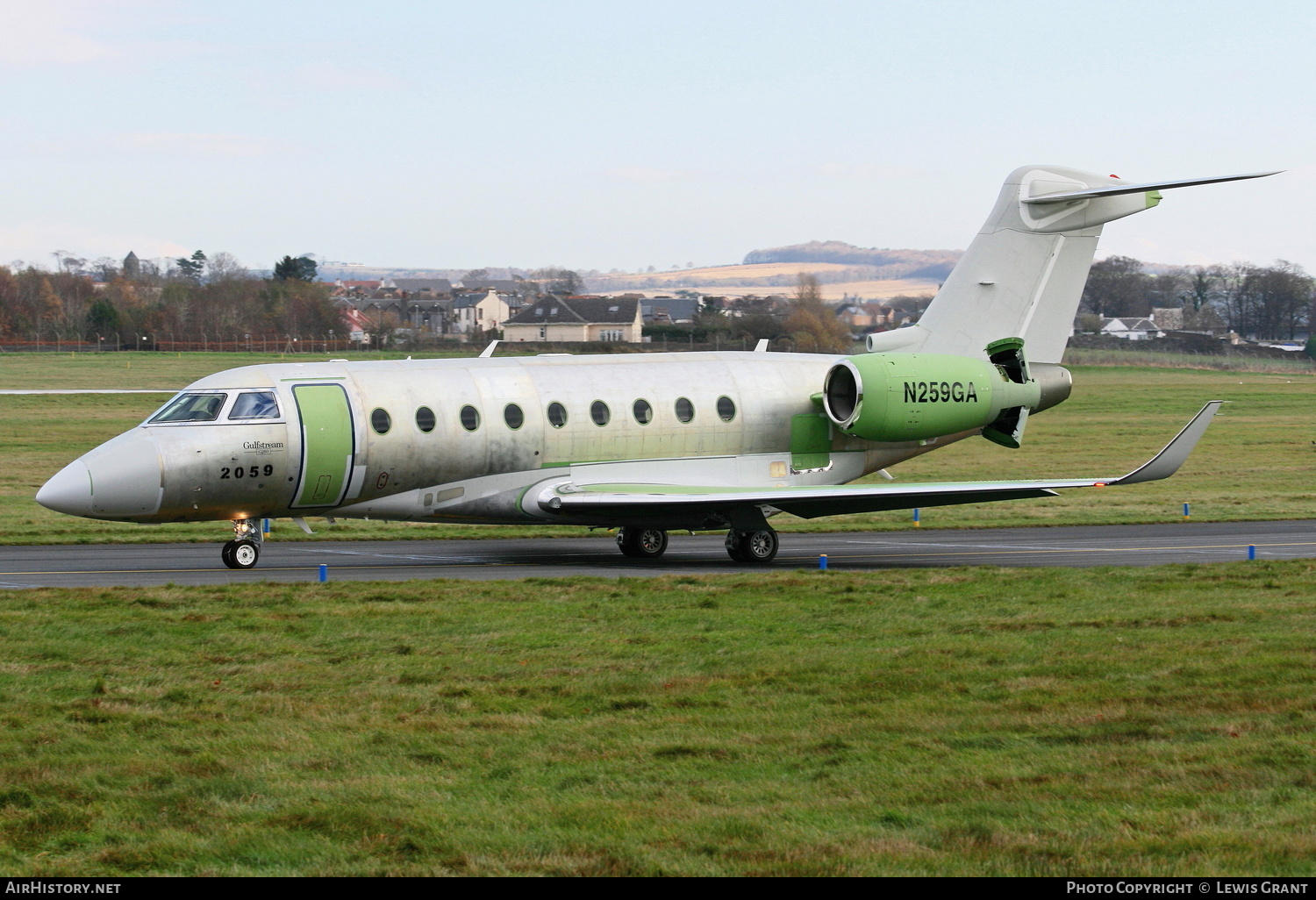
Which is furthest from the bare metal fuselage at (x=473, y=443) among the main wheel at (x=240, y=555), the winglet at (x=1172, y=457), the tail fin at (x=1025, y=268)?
the winglet at (x=1172, y=457)

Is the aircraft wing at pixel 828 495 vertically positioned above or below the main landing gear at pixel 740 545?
above

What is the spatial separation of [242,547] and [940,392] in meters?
13.0

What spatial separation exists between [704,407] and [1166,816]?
17.3 meters

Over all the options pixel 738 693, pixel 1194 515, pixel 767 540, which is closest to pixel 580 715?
pixel 738 693

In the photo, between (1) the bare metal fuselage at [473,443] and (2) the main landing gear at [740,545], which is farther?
(2) the main landing gear at [740,545]

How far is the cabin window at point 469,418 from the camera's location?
23219 millimetres

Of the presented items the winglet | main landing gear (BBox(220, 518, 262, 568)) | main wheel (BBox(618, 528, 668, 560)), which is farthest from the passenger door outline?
the winglet

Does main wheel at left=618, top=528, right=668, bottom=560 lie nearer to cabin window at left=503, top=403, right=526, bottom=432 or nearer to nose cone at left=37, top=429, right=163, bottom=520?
cabin window at left=503, top=403, right=526, bottom=432

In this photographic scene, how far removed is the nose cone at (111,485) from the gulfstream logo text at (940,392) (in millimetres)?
13351

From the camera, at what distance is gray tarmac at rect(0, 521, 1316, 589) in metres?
22.0

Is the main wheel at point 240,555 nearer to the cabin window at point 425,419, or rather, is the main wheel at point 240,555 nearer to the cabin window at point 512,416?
the cabin window at point 425,419

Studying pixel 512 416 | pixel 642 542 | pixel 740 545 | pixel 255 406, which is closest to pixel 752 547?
pixel 740 545

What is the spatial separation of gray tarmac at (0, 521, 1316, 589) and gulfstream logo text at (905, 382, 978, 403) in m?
2.87

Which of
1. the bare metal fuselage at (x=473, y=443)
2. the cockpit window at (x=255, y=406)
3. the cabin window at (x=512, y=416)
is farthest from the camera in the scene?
the cabin window at (x=512, y=416)
